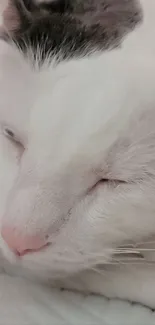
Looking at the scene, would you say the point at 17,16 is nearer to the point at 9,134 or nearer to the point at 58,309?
the point at 9,134

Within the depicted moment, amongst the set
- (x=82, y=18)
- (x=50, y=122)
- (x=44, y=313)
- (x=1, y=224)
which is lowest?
(x=44, y=313)

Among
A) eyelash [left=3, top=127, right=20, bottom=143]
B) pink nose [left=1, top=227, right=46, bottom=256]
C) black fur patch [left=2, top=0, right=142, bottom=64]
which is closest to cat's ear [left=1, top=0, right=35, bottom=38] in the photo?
black fur patch [left=2, top=0, right=142, bottom=64]

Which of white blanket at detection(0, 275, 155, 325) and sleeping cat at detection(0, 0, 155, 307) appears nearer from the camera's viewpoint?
sleeping cat at detection(0, 0, 155, 307)

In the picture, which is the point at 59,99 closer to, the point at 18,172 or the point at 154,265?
the point at 18,172

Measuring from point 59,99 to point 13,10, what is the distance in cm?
17

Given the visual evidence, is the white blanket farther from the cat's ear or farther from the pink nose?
the cat's ear

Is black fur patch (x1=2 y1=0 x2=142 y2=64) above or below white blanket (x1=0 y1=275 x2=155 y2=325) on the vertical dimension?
above

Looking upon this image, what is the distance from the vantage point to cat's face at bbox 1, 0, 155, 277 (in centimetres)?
78

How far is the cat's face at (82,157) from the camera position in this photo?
777 millimetres

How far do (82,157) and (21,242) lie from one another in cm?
13

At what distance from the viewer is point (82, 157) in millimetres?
780

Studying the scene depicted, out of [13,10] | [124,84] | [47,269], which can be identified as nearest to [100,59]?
[124,84]

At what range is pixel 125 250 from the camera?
0.83 meters

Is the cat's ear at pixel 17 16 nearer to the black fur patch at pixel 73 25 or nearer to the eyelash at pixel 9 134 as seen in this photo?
the black fur patch at pixel 73 25
